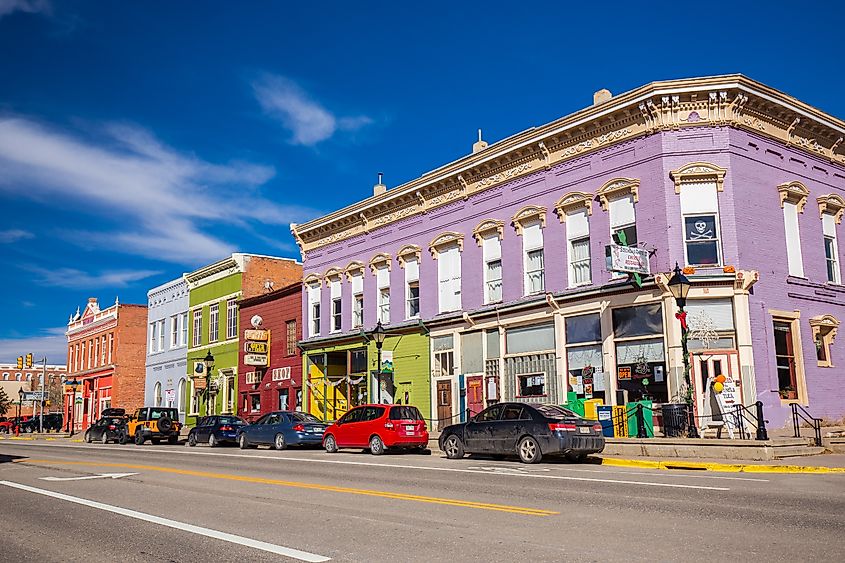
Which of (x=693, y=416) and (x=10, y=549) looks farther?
(x=693, y=416)

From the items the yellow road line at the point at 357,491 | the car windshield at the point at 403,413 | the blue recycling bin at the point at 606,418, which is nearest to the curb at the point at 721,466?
the blue recycling bin at the point at 606,418

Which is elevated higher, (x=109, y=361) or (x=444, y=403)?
(x=109, y=361)

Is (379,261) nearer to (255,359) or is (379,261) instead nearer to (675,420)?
(255,359)

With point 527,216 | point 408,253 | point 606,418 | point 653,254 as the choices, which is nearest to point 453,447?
point 606,418

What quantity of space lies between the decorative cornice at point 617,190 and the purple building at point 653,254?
0.05 m

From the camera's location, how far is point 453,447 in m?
19.8

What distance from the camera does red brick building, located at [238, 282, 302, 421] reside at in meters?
40.0

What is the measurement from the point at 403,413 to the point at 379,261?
13200 millimetres

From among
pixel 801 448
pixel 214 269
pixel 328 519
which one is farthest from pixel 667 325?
pixel 214 269

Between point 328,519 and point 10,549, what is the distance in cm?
361

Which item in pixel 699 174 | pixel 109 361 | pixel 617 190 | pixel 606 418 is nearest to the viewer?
pixel 606 418

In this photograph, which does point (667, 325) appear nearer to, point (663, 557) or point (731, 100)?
point (731, 100)

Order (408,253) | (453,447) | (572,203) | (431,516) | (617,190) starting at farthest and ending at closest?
(408,253), (572,203), (617,190), (453,447), (431,516)

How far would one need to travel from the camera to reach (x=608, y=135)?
1001 inches
